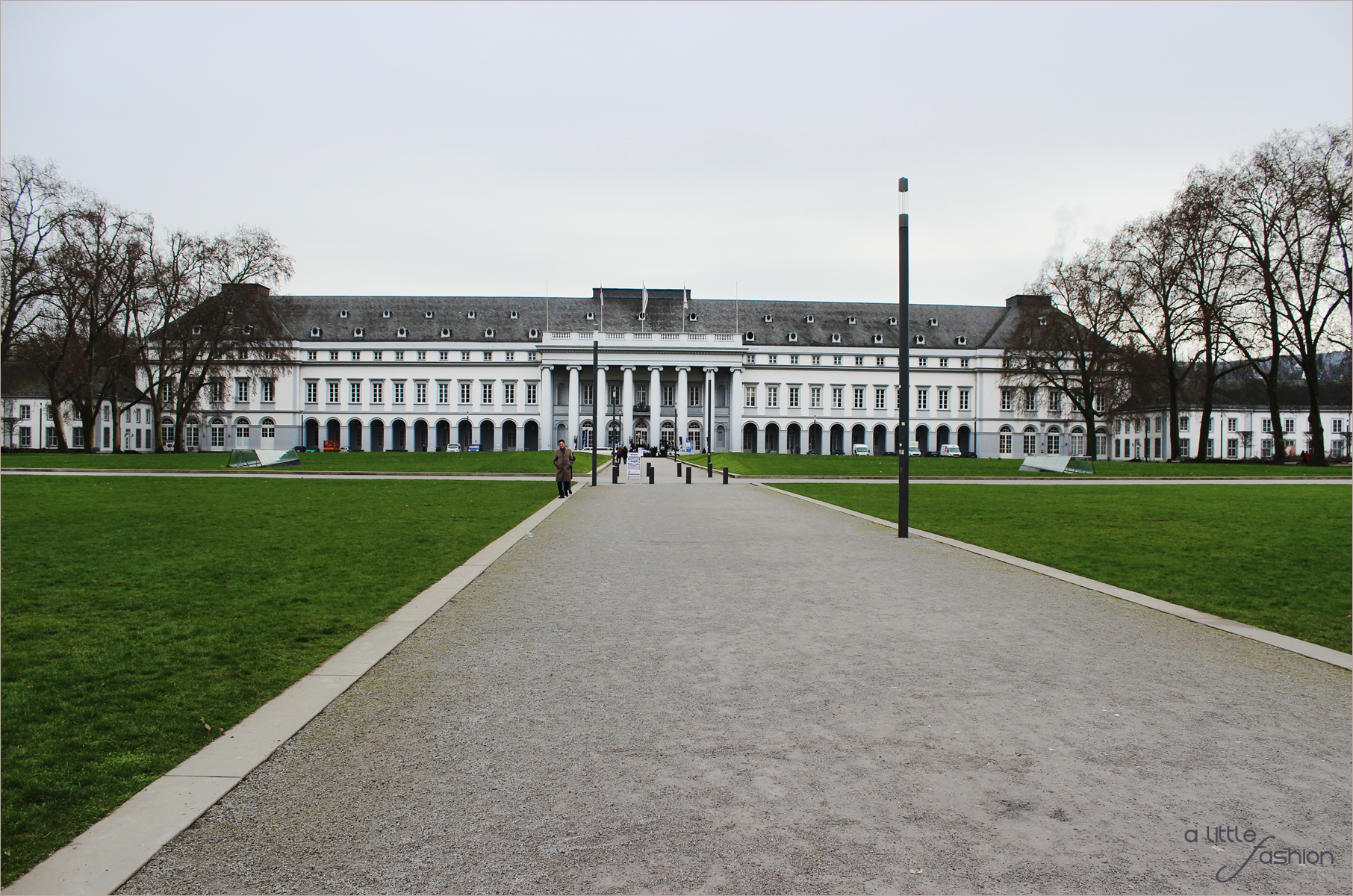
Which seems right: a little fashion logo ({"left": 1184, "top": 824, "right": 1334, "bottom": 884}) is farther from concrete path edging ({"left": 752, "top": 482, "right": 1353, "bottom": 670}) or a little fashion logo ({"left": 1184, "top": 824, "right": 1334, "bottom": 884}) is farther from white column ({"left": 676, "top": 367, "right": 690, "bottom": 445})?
white column ({"left": 676, "top": 367, "right": 690, "bottom": 445})

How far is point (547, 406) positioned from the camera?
99938 millimetres

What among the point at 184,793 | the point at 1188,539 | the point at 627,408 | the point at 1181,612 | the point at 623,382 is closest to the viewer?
the point at 184,793

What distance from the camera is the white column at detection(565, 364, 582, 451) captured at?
320ft

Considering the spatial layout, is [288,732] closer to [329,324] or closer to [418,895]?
[418,895]

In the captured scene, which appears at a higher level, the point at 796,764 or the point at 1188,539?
the point at 796,764

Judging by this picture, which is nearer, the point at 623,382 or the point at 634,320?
the point at 623,382

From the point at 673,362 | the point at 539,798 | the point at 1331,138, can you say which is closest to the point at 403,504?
the point at 539,798

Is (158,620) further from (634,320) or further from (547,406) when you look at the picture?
(634,320)

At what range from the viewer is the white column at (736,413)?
99.9m

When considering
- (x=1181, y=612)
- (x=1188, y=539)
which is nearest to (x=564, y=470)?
(x=1188, y=539)

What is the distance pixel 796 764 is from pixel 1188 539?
12005 mm

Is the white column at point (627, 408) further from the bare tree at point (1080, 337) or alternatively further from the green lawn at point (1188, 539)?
the green lawn at point (1188, 539)

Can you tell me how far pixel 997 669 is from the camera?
5.79 m

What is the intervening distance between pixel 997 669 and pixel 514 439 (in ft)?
324
